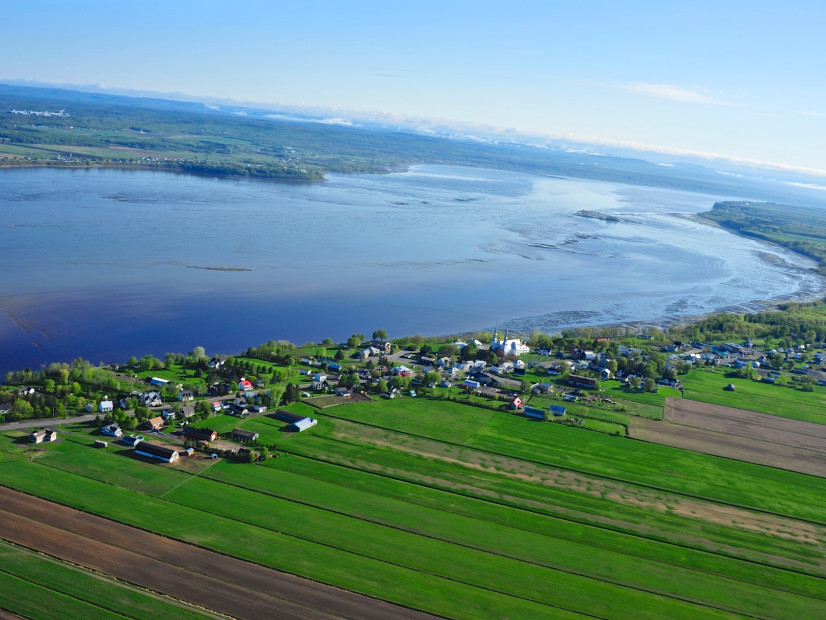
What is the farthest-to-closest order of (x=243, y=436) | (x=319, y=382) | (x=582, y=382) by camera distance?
(x=582, y=382), (x=319, y=382), (x=243, y=436)

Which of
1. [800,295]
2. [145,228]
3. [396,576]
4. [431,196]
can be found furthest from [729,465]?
[431,196]

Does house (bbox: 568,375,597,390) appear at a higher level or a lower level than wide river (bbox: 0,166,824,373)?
lower

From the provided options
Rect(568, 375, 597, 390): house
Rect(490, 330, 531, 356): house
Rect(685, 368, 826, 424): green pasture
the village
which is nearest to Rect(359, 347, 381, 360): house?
the village

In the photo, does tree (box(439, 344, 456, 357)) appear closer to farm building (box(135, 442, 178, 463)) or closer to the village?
the village

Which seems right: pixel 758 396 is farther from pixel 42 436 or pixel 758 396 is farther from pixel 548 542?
pixel 42 436

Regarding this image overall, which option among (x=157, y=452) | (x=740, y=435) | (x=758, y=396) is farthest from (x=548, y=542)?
(x=758, y=396)

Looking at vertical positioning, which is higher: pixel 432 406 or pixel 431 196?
pixel 431 196

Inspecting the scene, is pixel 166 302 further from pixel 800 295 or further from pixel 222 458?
pixel 800 295
